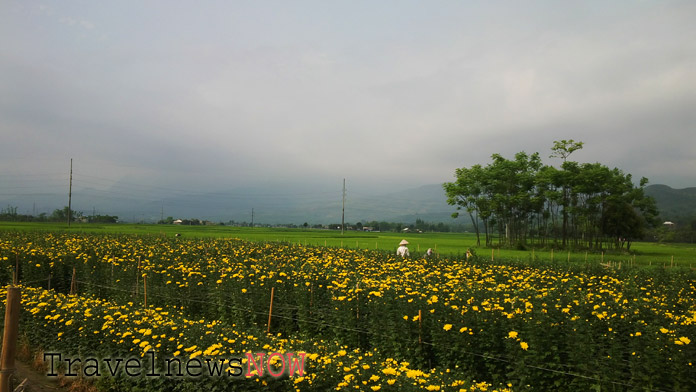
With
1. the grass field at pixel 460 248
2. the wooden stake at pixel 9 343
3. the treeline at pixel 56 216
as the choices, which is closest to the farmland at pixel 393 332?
the wooden stake at pixel 9 343

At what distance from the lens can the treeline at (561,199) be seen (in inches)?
1895

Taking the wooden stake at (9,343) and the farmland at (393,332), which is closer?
the wooden stake at (9,343)

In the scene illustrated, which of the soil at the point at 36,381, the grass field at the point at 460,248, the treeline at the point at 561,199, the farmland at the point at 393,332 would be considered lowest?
the soil at the point at 36,381

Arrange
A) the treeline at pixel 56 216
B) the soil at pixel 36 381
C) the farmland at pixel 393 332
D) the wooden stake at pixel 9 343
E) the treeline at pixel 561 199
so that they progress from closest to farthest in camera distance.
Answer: the wooden stake at pixel 9 343, the farmland at pixel 393 332, the soil at pixel 36 381, the treeline at pixel 561 199, the treeline at pixel 56 216

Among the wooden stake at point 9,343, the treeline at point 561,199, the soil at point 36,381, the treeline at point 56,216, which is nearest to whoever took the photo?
the wooden stake at point 9,343

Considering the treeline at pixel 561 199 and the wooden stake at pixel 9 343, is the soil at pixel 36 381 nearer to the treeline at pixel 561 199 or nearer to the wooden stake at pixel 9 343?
the wooden stake at pixel 9 343

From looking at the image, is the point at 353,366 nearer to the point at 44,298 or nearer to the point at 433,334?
the point at 433,334

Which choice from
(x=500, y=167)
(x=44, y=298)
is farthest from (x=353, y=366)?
(x=500, y=167)

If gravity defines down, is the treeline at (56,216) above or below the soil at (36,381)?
above

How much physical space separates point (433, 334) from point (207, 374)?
442 cm

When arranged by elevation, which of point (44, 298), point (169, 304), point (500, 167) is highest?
point (500, 167)

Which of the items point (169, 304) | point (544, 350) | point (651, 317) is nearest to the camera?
point (544, 350)

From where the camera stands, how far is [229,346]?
676 cm

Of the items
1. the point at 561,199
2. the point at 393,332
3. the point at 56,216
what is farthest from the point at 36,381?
the point at 56,216
